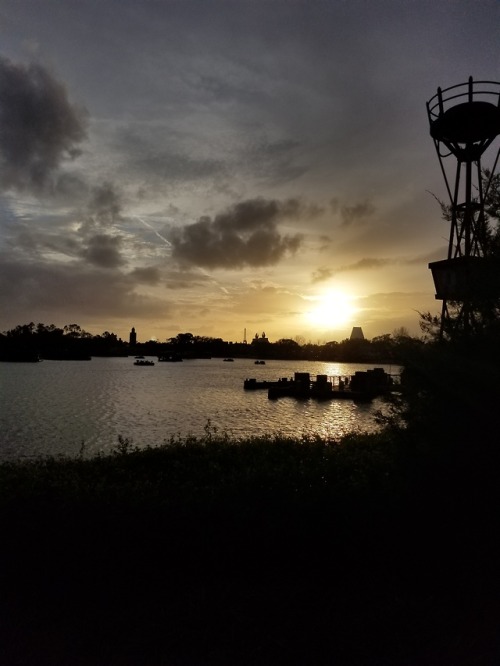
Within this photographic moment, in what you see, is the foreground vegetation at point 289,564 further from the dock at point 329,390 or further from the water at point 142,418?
the dock at point 329,390

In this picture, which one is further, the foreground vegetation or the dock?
the dock

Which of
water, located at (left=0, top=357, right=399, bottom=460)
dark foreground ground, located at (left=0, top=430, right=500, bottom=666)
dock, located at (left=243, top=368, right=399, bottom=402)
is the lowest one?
water, located at (left=0, top=357, right=399, bottom=460)

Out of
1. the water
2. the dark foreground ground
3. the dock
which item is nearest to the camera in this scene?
the dark foreground ground

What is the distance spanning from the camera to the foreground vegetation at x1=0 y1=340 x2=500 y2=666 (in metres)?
4.59

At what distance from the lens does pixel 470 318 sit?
6590 mm

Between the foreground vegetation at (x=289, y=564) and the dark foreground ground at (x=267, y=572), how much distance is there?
15 millimetres

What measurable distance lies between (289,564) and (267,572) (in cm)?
27

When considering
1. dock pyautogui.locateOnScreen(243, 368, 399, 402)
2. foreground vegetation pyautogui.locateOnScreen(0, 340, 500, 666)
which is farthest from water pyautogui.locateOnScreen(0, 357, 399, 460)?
foreground vegetation pyautogui.locateOnScreen(0, 340, 500, 666)

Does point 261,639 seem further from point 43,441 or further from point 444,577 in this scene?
point 43,441

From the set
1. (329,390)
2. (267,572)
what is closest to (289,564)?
(267,572)

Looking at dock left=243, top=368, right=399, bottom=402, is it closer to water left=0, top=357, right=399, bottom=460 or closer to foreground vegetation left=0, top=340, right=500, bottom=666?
water left=0, top=357, right=399, bottom=460

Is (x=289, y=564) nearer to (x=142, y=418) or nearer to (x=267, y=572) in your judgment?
(x=267, y=572)

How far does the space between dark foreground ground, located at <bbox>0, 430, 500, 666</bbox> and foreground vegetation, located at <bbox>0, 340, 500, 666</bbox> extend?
2 cm

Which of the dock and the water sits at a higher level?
the dock
